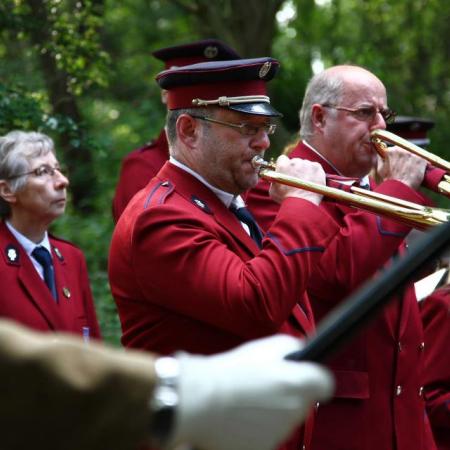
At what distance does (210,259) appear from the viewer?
3.73 meters

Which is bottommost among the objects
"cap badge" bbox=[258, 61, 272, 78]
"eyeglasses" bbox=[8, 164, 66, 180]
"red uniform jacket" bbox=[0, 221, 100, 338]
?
"red uniform jacket" bbox=[0, 221, 100, 338]

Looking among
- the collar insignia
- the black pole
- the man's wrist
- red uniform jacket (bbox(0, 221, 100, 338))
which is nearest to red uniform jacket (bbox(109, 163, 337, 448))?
red uniform jacket (bbox(0, 221, 100, 338))

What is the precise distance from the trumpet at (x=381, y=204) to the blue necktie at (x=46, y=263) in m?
1.62

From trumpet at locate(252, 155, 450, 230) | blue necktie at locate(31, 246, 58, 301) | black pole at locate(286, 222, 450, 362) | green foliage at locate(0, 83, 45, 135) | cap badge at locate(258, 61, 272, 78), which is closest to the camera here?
black pole at locate(286, 222, 450, 362)

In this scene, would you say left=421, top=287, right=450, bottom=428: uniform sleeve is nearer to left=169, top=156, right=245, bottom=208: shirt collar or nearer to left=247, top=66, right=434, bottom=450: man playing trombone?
Answer: left=247, top=66, right=434, bottom=450: man playing trombone

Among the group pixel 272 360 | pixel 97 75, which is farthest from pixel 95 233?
→ pixel 272 360

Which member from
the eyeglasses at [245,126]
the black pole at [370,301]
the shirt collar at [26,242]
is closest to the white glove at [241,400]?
the black pole at [370,301]

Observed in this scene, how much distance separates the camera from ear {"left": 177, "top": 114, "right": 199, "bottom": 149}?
4215 millimetres

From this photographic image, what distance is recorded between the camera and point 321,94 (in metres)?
5.21

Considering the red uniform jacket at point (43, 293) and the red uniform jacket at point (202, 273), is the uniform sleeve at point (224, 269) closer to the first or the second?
the red uniform jacket at point (202, 273)

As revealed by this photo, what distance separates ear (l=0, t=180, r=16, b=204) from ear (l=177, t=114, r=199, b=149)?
1.63 metres

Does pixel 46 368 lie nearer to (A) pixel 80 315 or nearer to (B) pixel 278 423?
(B) pixel 278 423

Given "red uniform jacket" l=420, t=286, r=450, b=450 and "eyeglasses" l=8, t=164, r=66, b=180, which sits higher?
"eyeglasses" l=8, t=164, r=66, b=180

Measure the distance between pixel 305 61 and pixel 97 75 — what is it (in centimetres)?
501
